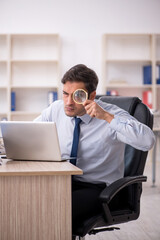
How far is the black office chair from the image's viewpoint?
170cm

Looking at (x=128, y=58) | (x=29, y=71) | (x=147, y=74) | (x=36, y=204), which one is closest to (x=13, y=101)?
(x=29, y=71)

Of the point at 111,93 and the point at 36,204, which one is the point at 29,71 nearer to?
the point at 111,93

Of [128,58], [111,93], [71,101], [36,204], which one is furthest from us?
[128,58]

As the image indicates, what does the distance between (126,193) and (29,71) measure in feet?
14.9

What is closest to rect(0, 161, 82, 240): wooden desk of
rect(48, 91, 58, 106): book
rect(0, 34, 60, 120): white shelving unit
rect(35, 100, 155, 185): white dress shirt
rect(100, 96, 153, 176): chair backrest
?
rect(35, 100, 155, 185): white dress shirt

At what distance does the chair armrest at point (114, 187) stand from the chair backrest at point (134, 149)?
12 cm

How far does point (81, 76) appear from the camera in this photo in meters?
2.01

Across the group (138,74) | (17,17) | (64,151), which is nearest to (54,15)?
(17,17)

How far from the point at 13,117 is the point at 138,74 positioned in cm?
220

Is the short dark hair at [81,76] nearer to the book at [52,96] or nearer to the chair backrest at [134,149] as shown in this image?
the chair backrest at [134,149]

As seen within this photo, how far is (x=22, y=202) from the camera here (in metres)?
1.52

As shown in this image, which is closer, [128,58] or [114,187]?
[114,187]

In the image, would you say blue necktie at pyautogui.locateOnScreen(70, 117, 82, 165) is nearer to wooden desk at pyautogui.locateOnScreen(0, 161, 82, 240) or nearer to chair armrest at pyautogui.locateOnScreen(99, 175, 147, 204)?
chair armrest at pyautogui.locateOnScreen(99, 175, 147, 204)

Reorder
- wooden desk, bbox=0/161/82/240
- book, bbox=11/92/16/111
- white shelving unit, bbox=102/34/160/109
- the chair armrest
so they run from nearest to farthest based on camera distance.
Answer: wooden desk, bbox=0/161/82/240
the chair armrest
book, bbox=11/92/16/111
white shelving unit, bbox=102/34/160/109
